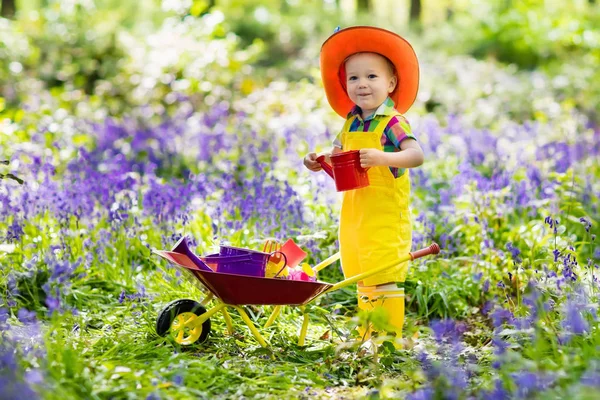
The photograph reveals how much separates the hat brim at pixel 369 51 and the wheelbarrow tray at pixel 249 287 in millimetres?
1068

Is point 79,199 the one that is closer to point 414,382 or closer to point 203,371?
point 203,371

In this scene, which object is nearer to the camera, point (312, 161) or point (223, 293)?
point (223, 293)

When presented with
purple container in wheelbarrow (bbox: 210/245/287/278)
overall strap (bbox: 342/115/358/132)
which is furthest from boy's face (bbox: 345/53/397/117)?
purple container in wheelbarrow (bbox: 210/245/287/278)

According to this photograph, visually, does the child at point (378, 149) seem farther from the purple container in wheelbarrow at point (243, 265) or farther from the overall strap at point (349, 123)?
the purple container in wheelbarrow at point (243, 265)

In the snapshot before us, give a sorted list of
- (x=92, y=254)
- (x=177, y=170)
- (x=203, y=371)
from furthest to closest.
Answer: (x=177, y=170) < (x=92, y=254) < (x=203, y=371)

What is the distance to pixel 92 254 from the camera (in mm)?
4449

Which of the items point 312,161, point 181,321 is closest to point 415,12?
point 312,161

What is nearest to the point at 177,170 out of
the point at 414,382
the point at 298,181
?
the point at 298,181

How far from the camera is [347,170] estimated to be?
135 inches

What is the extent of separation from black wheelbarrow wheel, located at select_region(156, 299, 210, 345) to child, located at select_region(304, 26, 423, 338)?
80 cm

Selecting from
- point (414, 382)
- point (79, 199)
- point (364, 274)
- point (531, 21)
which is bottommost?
point (414, 382)

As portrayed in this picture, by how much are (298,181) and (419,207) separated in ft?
2.89

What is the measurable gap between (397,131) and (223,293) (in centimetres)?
112

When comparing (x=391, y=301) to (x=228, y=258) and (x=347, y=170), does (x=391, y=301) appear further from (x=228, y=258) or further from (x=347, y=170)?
(x=228, y=258)
